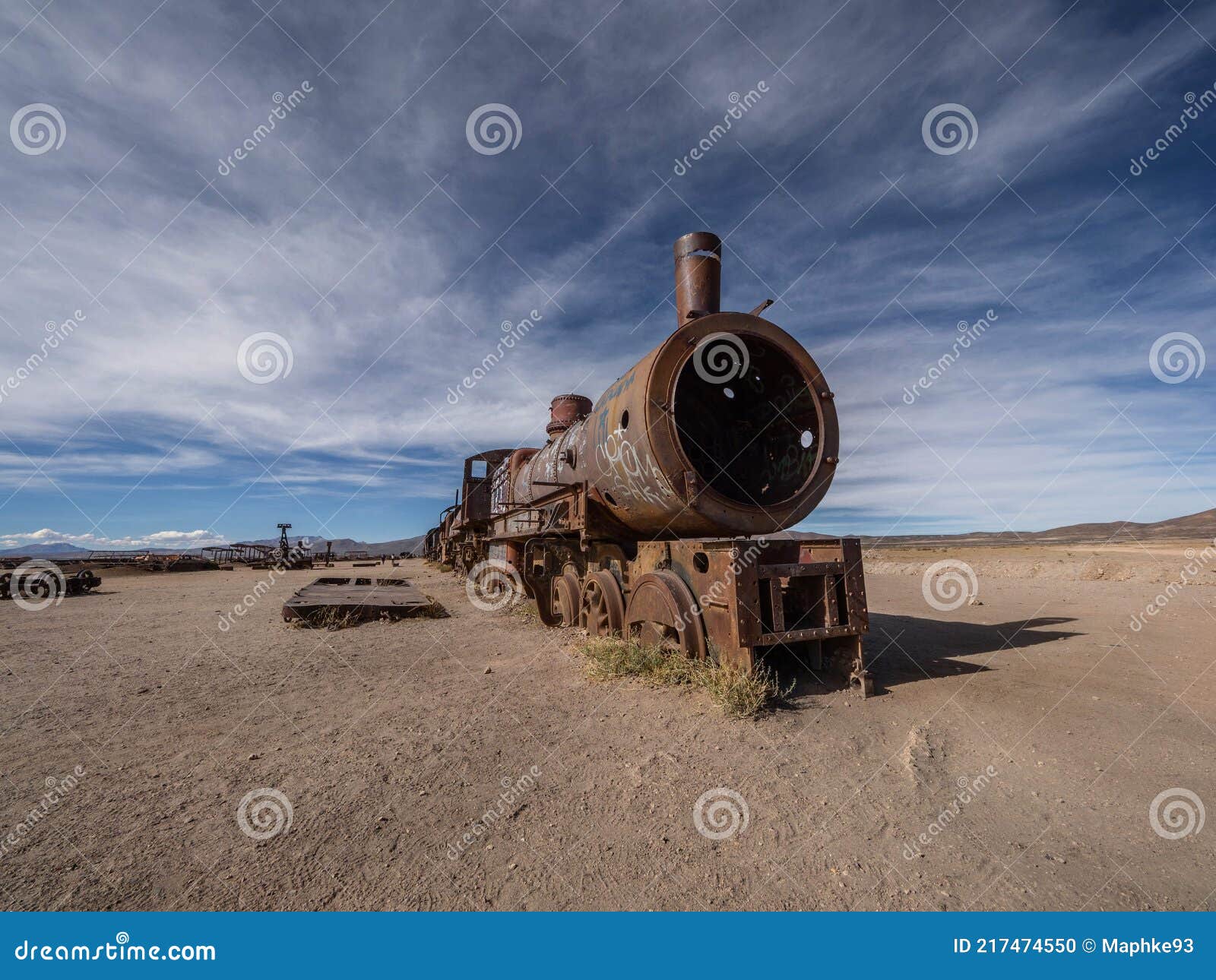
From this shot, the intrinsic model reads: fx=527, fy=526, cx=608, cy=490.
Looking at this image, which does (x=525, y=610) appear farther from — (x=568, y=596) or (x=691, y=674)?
(x=691, y=674)

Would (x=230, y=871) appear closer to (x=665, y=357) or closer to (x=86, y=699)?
(x=86, y=699)

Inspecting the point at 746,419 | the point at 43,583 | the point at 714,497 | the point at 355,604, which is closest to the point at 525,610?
the point at 355,604

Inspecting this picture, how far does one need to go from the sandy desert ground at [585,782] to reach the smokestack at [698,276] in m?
4.03

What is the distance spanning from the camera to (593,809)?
2.84 metres

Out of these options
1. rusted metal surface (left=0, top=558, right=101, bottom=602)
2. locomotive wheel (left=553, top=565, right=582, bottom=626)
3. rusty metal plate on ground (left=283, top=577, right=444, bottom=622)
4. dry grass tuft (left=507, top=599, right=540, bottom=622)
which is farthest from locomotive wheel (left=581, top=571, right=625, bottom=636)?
rusted metal surface (left=0, top=558, right=101, bottom=602)

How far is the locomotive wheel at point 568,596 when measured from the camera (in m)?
7.84

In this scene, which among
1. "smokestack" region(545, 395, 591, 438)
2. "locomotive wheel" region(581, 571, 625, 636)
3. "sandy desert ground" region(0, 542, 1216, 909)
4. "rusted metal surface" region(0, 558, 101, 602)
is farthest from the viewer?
"rusted metal surface" region(0, 558, 101, 602)

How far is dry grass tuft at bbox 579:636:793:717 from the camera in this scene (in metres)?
4.09

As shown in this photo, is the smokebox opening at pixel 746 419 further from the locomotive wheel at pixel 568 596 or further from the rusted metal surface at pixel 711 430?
the locomotive wheel at pixel 568 596

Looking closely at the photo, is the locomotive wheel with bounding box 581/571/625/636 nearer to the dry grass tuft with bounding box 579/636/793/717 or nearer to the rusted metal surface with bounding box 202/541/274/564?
the dry grass tuft with bounding box 579/636/793/717

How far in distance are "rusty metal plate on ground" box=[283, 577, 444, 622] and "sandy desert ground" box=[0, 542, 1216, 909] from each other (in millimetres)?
2233

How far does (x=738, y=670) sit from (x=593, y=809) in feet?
6.20

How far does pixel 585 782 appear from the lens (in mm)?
3160

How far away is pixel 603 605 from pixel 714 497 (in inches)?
98.4
